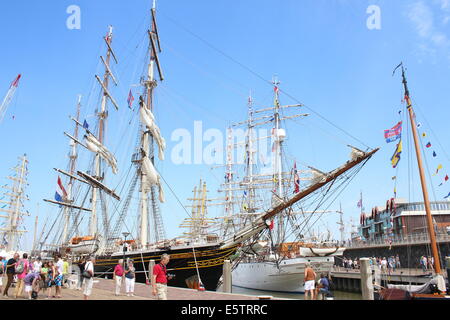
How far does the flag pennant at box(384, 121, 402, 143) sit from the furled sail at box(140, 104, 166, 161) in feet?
56.2

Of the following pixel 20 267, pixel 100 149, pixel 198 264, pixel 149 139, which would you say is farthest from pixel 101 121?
pixel 20 267

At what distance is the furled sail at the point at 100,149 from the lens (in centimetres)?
3719

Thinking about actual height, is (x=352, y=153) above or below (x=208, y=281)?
above

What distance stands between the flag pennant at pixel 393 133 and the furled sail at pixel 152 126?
1713 centimetres

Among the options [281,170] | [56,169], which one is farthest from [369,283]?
[56,169]

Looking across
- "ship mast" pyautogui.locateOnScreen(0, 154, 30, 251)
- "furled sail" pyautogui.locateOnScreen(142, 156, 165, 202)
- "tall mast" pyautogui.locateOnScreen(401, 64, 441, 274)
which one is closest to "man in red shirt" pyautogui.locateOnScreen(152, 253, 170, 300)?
"tall mast" pyautogui.locateOnScreen(401, 64, 441, 274)

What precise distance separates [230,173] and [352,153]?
1791 inches

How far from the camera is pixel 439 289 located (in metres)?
14.1

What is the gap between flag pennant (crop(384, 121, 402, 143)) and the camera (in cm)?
2047

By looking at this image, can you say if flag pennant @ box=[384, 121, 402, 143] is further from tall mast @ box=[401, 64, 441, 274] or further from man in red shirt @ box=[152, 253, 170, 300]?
man in red shirt @ box=[152, 253, 170, 300]

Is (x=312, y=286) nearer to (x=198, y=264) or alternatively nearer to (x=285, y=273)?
(x=198, y=264)
